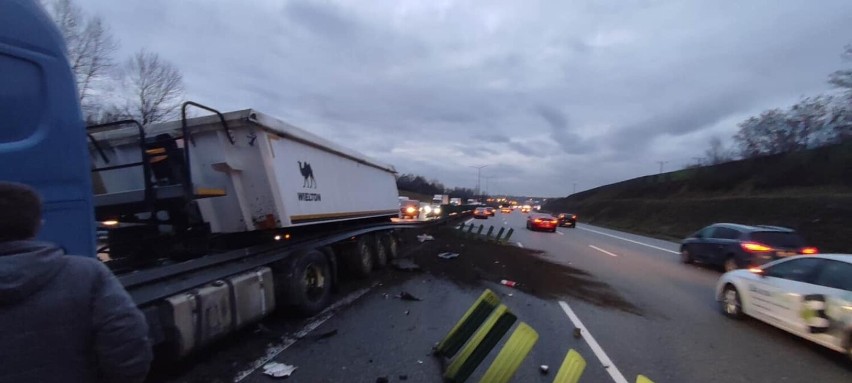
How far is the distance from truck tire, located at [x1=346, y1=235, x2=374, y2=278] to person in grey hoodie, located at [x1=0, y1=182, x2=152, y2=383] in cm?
890

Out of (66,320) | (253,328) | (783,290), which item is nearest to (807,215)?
(783,290)

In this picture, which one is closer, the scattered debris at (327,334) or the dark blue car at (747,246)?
the scattered debris at (327,334)

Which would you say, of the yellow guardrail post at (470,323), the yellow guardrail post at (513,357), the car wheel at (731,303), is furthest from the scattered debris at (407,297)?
the car wheel at (731,303)

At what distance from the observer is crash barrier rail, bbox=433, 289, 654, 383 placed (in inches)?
150

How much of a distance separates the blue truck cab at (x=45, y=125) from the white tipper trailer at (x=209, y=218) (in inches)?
42.8

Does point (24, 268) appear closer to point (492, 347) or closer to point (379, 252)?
point (492, 347)

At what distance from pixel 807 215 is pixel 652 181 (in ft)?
139

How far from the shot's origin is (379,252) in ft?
41.7

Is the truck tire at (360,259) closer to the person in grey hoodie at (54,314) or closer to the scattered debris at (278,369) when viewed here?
the scattered debris at (278,369)

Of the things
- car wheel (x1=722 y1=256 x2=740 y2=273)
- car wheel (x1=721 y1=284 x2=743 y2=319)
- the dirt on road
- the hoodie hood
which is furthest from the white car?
the hoodie hood

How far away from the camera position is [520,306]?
29.7 feet

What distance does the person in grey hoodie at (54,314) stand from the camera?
180 centimetres

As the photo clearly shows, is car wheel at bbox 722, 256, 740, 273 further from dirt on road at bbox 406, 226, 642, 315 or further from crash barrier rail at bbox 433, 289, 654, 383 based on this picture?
crash barrier rail at bbox 433, 289, 654, 383

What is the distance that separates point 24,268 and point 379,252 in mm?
10997
